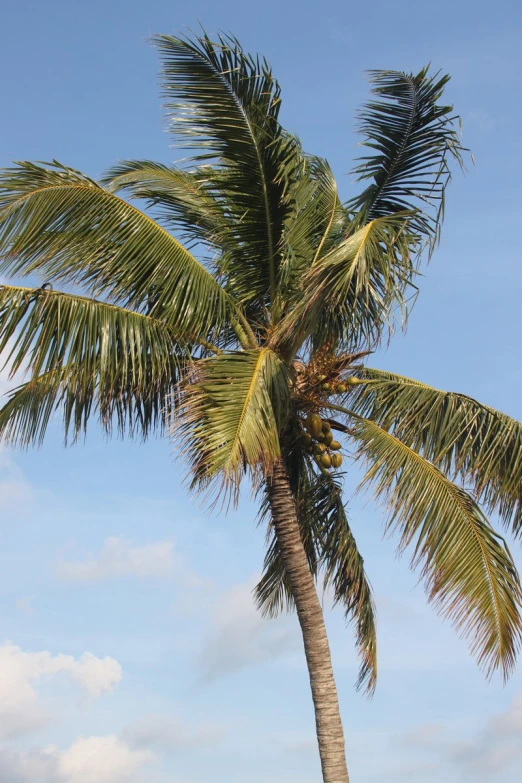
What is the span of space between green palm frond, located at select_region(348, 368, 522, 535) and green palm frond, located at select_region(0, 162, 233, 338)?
96.0 inches

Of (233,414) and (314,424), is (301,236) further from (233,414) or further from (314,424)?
(233,414)

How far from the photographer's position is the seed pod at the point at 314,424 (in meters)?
10.5

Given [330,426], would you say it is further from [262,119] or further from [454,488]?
[262,119]

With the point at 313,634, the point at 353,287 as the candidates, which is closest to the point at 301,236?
the point at 353,287

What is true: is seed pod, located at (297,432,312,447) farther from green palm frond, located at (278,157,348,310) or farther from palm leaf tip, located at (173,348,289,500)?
green palm frond, located at (278,157,348,310)

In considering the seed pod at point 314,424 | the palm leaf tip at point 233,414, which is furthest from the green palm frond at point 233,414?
the seed pod at point 314,424

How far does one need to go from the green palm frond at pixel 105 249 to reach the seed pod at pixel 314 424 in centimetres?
150

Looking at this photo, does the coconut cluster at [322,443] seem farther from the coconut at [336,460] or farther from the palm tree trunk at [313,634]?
the palm tree trunk at [313,634]

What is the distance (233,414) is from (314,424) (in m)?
1.72


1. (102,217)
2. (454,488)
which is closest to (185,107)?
(102,217)

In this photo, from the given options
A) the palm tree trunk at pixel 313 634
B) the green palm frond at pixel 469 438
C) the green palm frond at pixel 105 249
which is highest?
the green palm frond at pixel 105 249

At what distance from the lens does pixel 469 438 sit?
1050cm

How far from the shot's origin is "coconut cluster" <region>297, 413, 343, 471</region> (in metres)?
10.6

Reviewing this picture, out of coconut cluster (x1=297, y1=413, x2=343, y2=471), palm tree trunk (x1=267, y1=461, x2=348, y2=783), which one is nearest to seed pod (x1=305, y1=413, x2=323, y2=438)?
coconut cluster (x1=297, y1=413, x2=343, y2=471)
